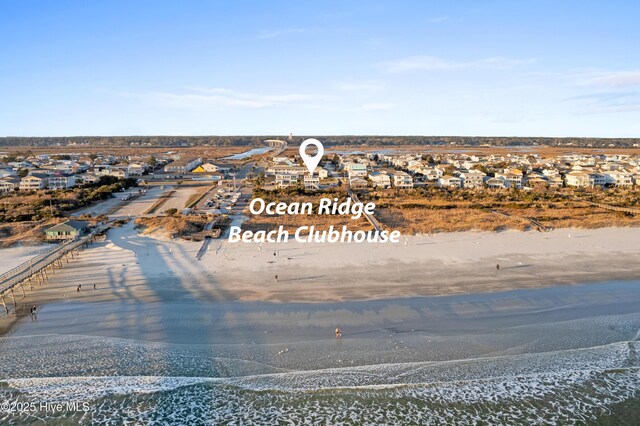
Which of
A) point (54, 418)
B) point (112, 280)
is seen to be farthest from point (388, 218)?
point (54, 418)

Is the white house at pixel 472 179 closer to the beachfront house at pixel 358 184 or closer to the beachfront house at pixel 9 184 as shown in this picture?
the beachfront house at pixel 358 184

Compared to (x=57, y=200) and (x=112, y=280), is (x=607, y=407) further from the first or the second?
(x=57, y=200)

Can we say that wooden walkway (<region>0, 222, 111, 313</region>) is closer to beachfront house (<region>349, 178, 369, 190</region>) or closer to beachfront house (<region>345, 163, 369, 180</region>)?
beachfront house (<region>349, 178, 369, 190</region>)

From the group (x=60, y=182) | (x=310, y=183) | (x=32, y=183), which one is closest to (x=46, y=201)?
(x=32, y=183)

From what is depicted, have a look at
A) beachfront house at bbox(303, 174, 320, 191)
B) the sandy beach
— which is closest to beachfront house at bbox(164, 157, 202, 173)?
beachfront house at bbox(303, 174, 320, 191)

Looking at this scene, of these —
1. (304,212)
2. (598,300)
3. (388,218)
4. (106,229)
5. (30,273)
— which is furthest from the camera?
(304,212)

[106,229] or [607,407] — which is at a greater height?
[106,229]
